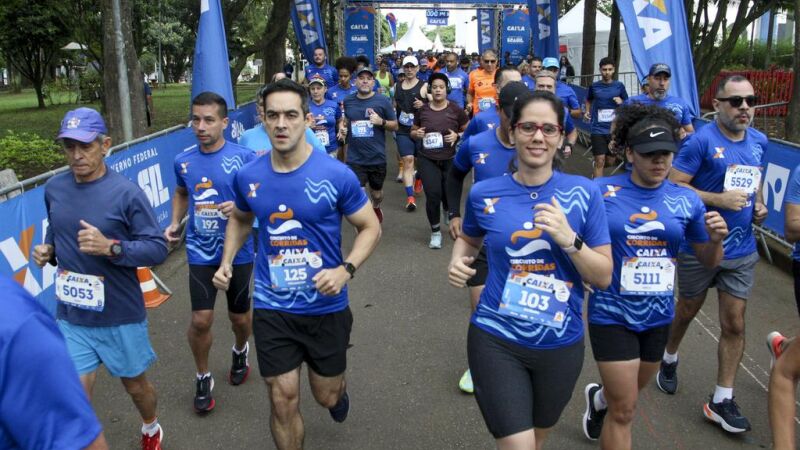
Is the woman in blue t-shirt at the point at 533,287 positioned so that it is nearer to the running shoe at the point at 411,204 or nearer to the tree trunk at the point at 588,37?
the running shoe at the point at 411,204

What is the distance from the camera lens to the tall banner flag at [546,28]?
15.7 m

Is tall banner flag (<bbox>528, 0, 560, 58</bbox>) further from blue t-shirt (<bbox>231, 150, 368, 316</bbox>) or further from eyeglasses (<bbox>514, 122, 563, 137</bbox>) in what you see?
eyeglasses (<bbox>514, 122, 563, 137</bbox>)

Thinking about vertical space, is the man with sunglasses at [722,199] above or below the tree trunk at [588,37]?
below

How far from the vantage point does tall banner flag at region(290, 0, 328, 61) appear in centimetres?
1817

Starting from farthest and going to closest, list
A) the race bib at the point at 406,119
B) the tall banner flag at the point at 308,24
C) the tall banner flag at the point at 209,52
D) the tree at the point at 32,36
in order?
1. the tree at the point at 32,36
2. the tall banner flag at the point at 308,24
3. the race bib at the point at 406,119
4. the tall banner flag at the point at 209,52

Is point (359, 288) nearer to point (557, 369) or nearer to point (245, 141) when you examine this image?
point (245, 141)

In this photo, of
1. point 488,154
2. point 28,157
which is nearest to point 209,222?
point 488,154

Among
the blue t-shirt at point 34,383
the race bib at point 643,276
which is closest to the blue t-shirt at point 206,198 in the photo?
the race bib at point 643,276

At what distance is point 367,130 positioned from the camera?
920cm

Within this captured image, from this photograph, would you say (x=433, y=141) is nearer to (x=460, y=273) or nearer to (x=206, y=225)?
(x=206, y=225)

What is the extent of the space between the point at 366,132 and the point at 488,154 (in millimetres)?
4394

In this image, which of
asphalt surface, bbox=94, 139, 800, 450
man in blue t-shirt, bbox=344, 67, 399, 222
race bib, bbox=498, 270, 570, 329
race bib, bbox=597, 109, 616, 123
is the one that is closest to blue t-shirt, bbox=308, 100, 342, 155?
man in blue t-shirt, bbox=344, 67, 399, 222

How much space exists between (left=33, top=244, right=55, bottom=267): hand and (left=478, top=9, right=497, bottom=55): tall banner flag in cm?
2540

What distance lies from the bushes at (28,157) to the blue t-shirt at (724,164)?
11.2 metres
